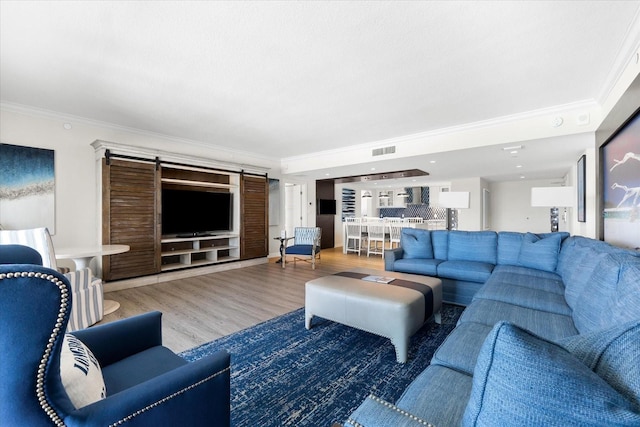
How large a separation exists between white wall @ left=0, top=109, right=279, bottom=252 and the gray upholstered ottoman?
151 inches

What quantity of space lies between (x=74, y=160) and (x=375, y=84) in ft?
14.7

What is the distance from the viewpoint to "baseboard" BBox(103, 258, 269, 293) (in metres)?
4.27

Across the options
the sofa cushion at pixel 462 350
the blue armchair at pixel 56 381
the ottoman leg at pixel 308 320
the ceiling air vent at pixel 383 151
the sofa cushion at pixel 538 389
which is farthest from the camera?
the ceiling air vent at pixel 383 151

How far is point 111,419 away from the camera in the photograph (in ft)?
2.76

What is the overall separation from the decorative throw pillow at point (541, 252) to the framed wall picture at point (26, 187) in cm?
641

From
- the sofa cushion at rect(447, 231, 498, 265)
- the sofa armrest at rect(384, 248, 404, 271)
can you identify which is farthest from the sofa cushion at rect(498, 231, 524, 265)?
the sofa armrest at rect(384, 248, 404, 271)

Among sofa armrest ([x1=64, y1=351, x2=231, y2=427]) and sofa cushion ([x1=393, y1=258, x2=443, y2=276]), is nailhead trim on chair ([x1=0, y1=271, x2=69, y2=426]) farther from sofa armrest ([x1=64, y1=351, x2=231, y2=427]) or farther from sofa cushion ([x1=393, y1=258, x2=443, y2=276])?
sofa cushion ([x1=393, y1=258, x2=443, y2=276])

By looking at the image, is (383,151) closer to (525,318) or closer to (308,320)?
(308,320)

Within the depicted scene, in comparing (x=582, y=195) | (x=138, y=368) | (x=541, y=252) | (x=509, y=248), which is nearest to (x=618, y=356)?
(x=138, y=368)

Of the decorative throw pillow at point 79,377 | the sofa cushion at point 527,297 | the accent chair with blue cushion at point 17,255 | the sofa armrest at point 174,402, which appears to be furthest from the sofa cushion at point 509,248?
the accent chair with blue cushion at point 17,255

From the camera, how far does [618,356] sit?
1.98 ft

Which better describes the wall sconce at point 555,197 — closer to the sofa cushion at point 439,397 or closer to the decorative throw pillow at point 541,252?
the decorative throw pillow at point 541,252

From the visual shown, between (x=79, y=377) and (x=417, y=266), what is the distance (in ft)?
12.2

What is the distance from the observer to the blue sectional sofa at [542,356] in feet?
1.68
